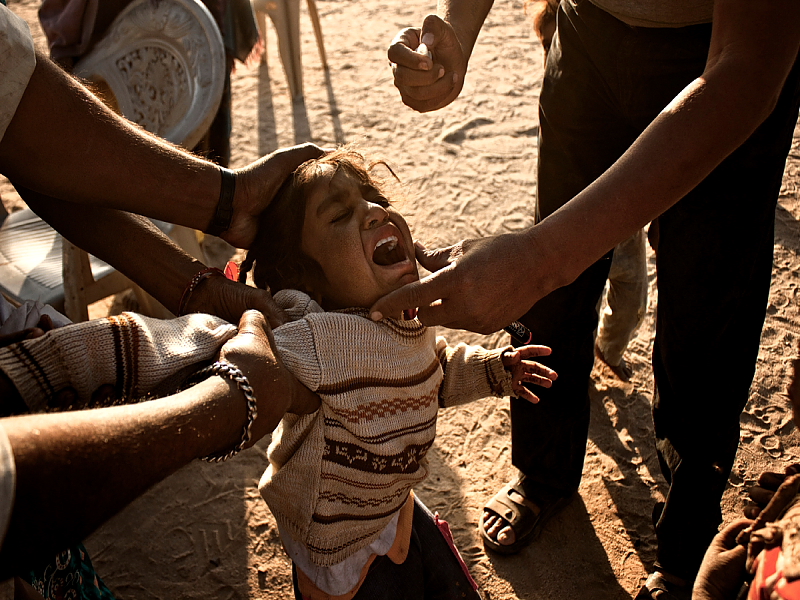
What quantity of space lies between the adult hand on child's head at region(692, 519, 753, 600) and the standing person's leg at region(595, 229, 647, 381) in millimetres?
1548

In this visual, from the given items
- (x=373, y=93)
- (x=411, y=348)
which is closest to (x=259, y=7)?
(x=373, y=93)

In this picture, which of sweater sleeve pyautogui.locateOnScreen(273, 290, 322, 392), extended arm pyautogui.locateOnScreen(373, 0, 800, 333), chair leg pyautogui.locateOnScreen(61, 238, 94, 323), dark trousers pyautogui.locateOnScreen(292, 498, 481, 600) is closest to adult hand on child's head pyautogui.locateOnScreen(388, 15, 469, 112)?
extended arm pyautogui.locateOnScreen(373, 0, 800, 333)

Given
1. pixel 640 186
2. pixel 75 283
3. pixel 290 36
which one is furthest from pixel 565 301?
pixel 290 36

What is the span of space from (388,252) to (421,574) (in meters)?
0.95

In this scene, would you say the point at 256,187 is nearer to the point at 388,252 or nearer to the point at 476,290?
the point at 388,252

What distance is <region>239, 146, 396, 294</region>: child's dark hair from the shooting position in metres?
1.88

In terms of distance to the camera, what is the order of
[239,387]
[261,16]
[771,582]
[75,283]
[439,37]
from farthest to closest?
[261,16] → [75,283] → [439,37] → [771,582] → [239,387]

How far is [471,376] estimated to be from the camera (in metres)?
2.05

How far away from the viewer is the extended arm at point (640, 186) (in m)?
1.53

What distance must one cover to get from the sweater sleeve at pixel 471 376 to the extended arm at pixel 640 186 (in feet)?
1.31

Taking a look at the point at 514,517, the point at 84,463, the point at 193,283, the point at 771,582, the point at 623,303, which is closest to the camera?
the point at 84,463

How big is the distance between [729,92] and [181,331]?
1367mm

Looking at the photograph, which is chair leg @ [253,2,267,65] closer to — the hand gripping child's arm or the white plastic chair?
the white plastic chair

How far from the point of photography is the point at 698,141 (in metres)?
1.58
